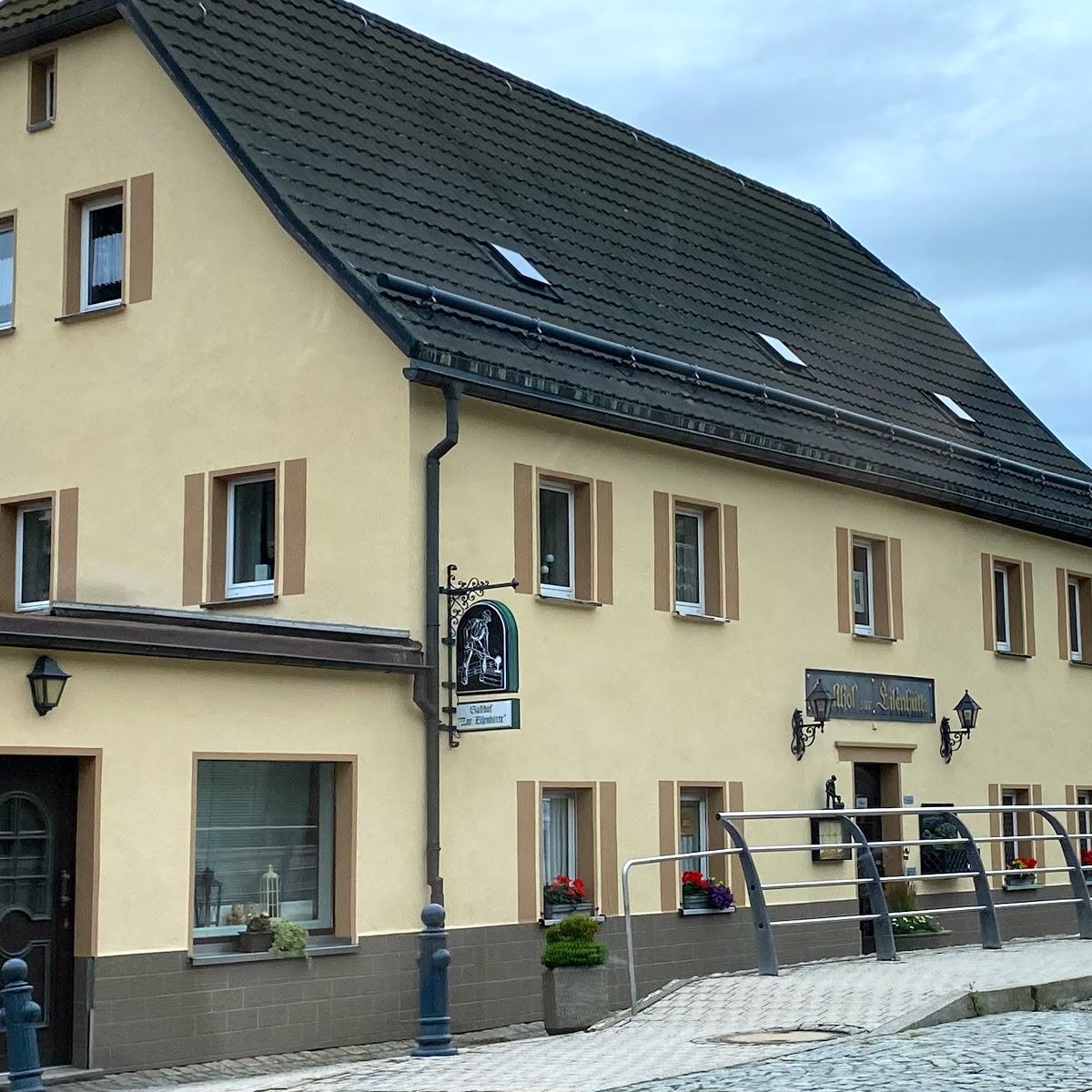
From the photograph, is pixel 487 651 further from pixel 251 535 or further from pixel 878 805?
pixel 878 805

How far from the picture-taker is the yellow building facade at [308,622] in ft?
49.1

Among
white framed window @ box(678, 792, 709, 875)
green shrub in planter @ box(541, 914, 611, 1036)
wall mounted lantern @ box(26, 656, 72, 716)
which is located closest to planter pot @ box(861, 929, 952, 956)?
white framed window @ box(678, 792, 709, 875)

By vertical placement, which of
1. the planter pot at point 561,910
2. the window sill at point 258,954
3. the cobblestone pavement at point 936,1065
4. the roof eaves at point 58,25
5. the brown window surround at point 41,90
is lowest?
the cobblestone pavement at point 936,1065

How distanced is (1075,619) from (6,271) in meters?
15.2

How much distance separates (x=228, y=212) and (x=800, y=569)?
A: 7402 mm

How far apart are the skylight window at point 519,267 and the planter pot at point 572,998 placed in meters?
7.43

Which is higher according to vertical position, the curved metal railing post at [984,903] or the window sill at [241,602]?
the window sill at [241,602]

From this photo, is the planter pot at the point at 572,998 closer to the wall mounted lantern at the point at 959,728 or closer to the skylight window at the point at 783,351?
the wall mounted lantern at the point at 959,728

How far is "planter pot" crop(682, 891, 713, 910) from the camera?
2014 cm

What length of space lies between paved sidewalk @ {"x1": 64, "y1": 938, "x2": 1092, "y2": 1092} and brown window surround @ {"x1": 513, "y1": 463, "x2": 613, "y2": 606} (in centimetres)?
417

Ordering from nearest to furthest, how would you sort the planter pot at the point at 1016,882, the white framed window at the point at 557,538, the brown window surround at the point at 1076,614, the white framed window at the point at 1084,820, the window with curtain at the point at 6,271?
the white framed window at the point at 557,538 < the window with curtain at the point at 6,271 < the planter pot at the point at 1016,882 < the white framed window at the point at 1084,820 < the brown window surround at the point at 1076,614

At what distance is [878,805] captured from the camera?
23281mm

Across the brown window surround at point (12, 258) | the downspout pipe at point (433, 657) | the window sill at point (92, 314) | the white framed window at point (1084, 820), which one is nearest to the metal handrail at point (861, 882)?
the downspout pipe at point (433, 657)

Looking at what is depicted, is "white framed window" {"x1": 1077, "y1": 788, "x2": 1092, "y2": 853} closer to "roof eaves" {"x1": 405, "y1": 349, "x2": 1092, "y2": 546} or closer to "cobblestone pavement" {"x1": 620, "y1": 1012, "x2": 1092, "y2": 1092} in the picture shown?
"roof eaves" {"x1": 405, "y1": 349, "x2": 1092, "y2": 546}
